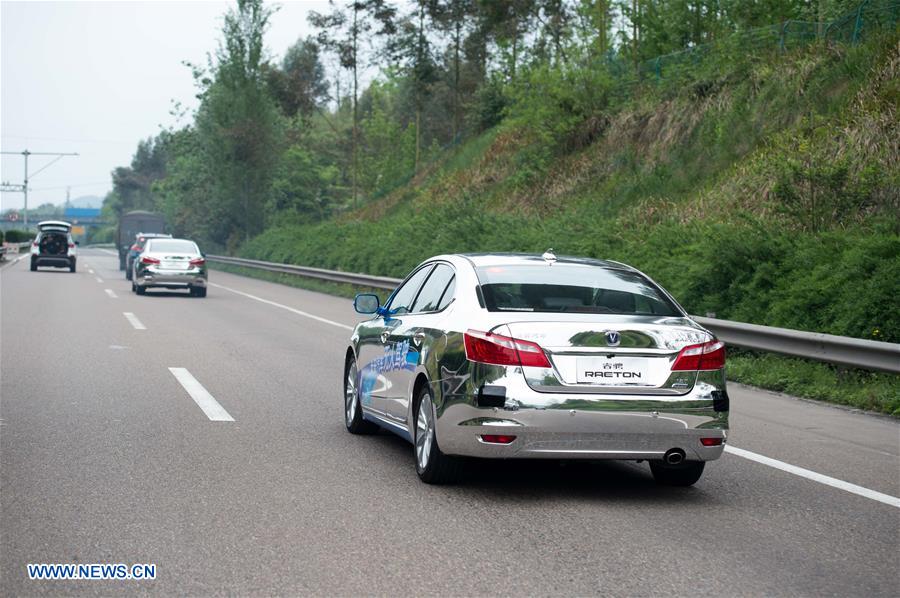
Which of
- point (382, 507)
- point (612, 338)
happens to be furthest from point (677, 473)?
point (382, 507)

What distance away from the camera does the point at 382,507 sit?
20.9ft

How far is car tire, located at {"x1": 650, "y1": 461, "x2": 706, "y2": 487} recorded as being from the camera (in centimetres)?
708

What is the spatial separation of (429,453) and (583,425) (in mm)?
1092

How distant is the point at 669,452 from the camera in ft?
21.6

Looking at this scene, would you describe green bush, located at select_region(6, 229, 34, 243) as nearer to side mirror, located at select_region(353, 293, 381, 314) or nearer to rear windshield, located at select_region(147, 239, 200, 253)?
rear windshield, located at select_region(147, 239, 200, 253)

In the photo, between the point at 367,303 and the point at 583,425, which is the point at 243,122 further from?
the point at 583,425

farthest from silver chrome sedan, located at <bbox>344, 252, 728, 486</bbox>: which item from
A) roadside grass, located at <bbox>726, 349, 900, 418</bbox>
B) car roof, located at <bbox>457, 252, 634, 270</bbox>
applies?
roadside grass, located at <bbox>726, 349, 900, 418</bbox>

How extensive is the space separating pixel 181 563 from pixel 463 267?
307 centimetres

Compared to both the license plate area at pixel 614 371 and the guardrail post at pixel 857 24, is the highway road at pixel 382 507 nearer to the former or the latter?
the license plate area at pixel 614 371

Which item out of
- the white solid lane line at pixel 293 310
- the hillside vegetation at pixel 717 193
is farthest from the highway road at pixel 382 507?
the white solid lane line at pixel 293 310

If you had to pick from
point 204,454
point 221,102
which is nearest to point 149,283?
point 204,454

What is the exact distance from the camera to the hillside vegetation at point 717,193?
48.4 ft

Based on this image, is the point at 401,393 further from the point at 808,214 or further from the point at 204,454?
the point at 808,214

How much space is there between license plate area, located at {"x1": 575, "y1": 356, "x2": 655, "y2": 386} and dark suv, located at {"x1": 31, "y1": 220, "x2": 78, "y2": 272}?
39.9 m
